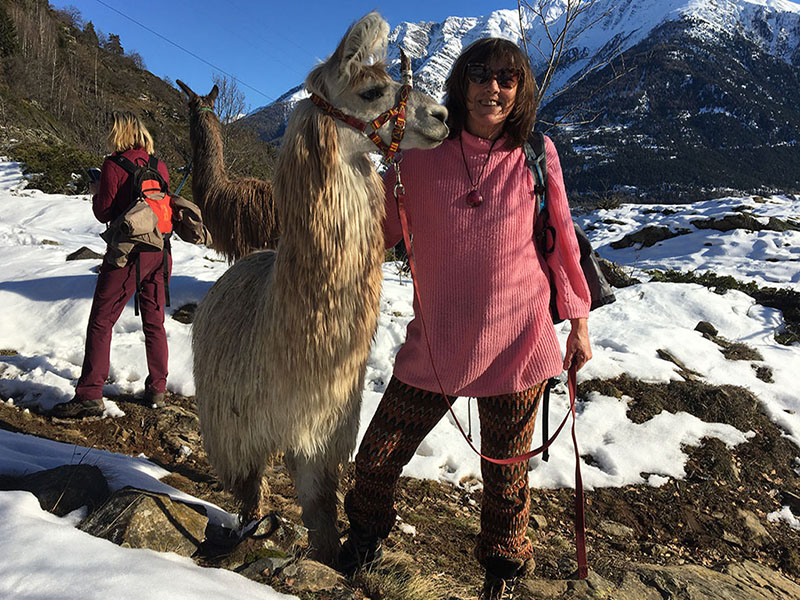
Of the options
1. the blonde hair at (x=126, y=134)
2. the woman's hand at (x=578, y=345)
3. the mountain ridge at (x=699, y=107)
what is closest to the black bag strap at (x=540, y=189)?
the woman's hand at (x=578, y=345)

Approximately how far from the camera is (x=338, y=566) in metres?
1.80

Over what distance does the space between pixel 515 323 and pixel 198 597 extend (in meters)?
1.13

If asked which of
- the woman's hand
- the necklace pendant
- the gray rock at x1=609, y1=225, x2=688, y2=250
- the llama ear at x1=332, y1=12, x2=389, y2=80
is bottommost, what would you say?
the woman's hand

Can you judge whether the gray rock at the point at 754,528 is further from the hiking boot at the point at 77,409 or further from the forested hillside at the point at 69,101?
the forested hillside at the point at 69,101

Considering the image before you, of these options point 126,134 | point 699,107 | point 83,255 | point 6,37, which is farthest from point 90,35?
point 699,107

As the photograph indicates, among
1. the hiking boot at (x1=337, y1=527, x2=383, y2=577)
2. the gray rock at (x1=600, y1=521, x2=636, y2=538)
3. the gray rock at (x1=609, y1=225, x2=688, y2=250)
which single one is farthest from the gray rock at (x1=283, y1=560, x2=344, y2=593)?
the gray rock at (x1=609, y1=225, x2=688, y2=250)

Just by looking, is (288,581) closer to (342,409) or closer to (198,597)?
(198,597)

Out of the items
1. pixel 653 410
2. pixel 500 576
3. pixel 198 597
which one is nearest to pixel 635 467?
pixel 653 410

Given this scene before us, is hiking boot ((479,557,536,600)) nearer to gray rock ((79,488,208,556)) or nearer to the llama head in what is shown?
gray rock ((79,488,208,556))

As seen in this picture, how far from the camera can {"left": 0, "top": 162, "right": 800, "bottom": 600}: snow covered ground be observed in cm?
112

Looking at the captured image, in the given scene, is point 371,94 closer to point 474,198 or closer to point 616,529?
point 474,198

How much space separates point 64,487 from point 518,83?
6.08ft

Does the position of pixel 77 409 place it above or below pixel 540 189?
below

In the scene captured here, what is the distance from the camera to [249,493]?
206 cm
